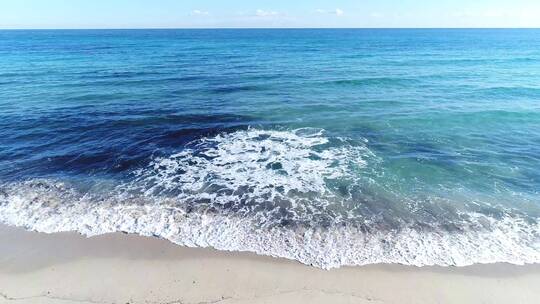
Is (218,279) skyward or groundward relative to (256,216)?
groundward

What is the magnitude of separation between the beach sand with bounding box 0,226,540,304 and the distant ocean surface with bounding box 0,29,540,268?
57 centimetres

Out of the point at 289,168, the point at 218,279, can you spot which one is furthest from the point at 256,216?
the point at 289,168

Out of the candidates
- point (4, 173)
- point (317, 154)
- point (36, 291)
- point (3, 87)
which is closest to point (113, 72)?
point (3, 87)

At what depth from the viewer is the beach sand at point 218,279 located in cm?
866

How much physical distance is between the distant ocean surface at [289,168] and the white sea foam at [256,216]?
65 millimetres

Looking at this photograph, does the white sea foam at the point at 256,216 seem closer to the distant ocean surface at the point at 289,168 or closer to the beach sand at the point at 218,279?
the distant ocean surface at the point at 289,168

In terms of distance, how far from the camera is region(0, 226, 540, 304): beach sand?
866cm

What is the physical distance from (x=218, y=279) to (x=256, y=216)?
11.2 ft

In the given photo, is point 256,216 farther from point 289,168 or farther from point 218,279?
point 289,168

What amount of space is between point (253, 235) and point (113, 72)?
3733cm

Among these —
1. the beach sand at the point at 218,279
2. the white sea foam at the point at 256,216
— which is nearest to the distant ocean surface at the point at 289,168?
the white sea foam at the point at 256,216

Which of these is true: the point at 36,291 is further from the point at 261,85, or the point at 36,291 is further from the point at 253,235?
the point at 261,85

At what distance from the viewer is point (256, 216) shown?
12258 millimetres

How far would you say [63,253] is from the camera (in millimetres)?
10273
